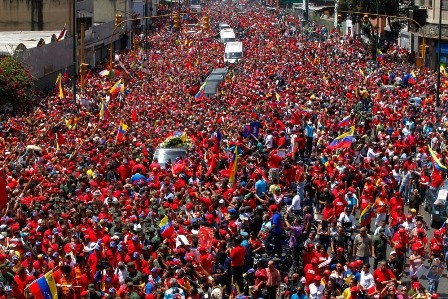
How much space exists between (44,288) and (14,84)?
2655 centimetres

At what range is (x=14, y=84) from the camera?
40.8 metres

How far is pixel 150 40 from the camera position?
285 feet

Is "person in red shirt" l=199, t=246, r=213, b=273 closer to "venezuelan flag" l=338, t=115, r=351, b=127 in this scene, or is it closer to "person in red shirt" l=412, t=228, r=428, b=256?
"person in red shirt" l=412, t=228, r=428, b=256

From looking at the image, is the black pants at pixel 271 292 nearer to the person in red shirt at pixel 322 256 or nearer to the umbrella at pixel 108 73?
the person in red shirt at pixel 322 256

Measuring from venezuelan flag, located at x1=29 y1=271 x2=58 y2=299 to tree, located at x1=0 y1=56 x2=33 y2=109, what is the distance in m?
25.6

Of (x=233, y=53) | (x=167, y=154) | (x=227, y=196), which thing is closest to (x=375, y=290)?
(x=227, y=196)

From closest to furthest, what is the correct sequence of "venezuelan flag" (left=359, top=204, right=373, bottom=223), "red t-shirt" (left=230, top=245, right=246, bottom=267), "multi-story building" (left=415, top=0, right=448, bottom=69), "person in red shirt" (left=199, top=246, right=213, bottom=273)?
"person in red shirt" (left=199, top=246, right=213, bottom=273) < "red t-shirt" (left=230, top=245, right=246, bottom=267) < "venezuelan flag" (left=359, top=204, right=373, bottom=223) < "multi-story building" (left=415, top=0, right=448, bottom=69)

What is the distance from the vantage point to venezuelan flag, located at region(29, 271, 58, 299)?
49.3ft

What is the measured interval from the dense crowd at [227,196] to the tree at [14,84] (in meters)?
1.25

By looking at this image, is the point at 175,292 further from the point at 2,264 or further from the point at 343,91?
the point at 343,91

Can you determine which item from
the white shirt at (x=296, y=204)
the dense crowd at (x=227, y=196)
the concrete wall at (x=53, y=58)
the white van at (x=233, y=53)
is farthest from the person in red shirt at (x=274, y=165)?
the white van at (x=233, y=53)

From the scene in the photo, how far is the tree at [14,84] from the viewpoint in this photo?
1588 inches

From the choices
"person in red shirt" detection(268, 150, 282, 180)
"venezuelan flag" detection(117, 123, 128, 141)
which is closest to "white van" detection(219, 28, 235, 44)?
"venezuelan flag" detection(117, 123, 128, 141)

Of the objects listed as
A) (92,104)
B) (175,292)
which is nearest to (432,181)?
(175,292)
